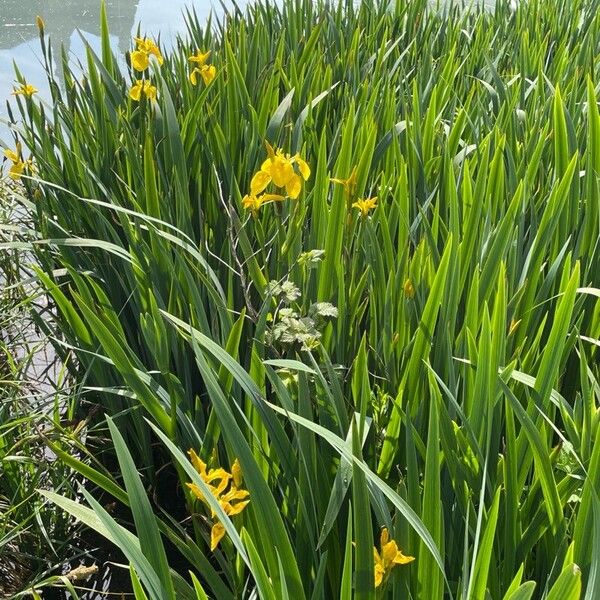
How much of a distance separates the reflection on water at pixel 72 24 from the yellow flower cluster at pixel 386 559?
3339 mm

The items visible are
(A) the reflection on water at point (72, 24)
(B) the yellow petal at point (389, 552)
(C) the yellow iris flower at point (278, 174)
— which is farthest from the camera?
(A) the reflection on water at point (72, 24)

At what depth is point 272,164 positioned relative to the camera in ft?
3.08

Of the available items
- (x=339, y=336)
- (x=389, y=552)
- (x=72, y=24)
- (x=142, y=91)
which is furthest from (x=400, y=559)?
(x=72, y=24)

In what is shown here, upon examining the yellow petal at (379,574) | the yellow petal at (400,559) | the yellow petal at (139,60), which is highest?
the yellow petal at (139,60)

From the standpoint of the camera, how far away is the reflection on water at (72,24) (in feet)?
12.6

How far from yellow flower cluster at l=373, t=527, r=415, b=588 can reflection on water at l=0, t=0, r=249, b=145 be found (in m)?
3.34

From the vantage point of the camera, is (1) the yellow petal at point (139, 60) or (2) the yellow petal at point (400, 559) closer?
(2) the yellow petal at point (400, 559)

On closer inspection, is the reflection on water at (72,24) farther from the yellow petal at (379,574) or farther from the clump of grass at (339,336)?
the yellow petal at (379,574)

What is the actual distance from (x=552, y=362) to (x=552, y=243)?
0.47m

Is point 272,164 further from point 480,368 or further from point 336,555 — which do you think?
point 336,555

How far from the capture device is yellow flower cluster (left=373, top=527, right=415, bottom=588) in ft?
1.95

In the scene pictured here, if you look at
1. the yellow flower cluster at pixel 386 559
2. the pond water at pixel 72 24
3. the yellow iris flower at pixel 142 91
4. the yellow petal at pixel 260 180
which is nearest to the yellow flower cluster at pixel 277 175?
the yellow petal at pixel 260 180

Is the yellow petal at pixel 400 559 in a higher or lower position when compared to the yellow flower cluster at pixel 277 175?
lower

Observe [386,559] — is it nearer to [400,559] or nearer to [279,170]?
[400,559]
